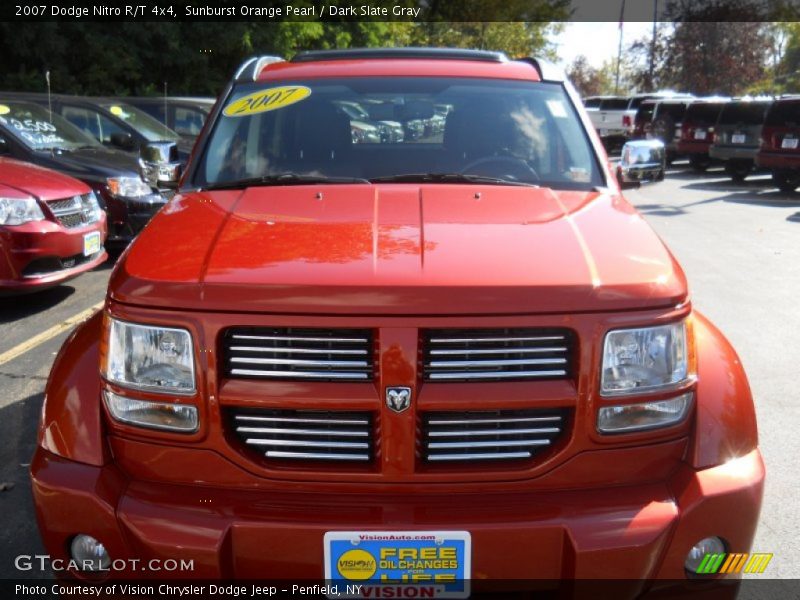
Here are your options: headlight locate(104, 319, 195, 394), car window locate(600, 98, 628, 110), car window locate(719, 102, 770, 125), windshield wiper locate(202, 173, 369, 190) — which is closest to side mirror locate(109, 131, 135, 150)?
windshield wiper locate(202, 173, 369, 190)

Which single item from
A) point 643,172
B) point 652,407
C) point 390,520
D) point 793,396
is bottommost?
point 793,396

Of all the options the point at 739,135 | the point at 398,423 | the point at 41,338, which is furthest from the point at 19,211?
the point at 739,135

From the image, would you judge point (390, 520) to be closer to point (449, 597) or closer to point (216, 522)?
point (449, 597)

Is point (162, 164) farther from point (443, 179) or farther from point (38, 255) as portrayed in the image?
point (38, 255)

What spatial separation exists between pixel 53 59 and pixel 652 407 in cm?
1883

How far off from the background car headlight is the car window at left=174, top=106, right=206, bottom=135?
482 inches

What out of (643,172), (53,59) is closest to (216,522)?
(643,172)

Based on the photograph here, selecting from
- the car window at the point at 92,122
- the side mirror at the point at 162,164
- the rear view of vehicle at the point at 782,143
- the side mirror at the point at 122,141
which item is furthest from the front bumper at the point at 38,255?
the rear view of vehicle at the point at 782,143

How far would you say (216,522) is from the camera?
2.13 meters

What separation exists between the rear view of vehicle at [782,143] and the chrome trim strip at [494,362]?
15519 mm

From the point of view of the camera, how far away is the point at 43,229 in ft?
21.1

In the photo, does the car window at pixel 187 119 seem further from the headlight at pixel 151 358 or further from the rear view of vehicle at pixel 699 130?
the rear view of vehicle at pixel 699 130

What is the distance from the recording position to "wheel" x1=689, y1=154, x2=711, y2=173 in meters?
21.0

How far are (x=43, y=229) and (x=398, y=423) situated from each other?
518 centimetres
